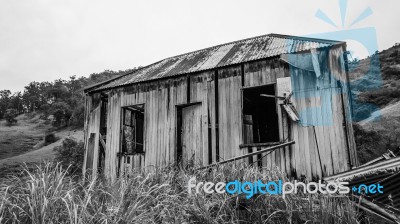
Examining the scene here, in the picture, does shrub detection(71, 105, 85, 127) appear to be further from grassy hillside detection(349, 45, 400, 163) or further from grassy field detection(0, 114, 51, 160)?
grassy hillside detection(349, 45, 400, 163)

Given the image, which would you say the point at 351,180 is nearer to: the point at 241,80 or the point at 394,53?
the point at 241,80

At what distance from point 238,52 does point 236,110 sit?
105 inches

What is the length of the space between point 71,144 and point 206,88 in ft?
53.9

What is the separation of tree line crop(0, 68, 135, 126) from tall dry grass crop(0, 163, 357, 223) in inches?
1229

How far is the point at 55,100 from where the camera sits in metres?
65.4

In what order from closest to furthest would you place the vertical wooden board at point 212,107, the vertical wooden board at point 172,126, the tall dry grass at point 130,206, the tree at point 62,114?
the tall dry grass at point 130,206
the vertical wooden board at point 212,107
the vertical wooden board at point 172,126
the tree at point 62,114

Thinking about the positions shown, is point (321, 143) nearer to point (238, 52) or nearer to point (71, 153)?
point (238, 52)

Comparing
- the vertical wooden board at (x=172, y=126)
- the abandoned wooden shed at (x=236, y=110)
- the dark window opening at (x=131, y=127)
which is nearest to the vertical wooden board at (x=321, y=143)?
the abandoned wooden shed at (x=236, y=110)

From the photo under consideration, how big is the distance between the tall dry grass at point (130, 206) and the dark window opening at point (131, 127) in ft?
20.6

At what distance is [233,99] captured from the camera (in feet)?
28.5

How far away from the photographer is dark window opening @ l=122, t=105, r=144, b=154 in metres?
11.0

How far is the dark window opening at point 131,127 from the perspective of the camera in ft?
36.2

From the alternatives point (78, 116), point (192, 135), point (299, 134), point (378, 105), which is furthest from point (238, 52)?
point (78, 116)

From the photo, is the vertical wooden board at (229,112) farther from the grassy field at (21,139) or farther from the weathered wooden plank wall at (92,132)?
the grassy field at (21,139)
